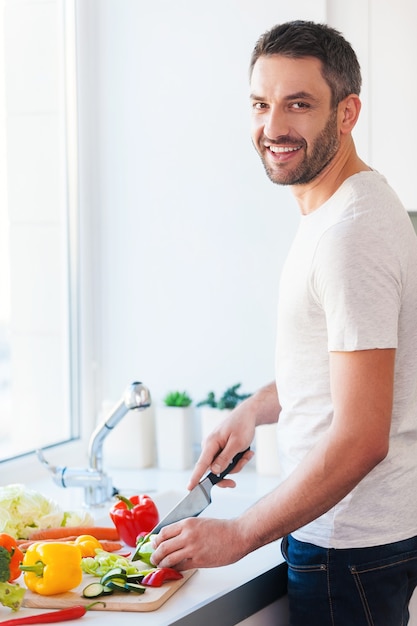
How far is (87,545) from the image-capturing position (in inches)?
64.0

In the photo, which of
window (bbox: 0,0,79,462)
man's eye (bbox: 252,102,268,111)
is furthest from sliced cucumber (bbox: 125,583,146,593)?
window (bbox: 0,0,79,462)

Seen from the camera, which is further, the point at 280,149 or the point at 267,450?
the point at 267,450

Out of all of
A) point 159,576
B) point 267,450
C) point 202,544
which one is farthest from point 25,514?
point 267,450

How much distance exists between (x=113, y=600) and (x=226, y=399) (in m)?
1.01

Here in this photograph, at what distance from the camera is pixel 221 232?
8.11 ft

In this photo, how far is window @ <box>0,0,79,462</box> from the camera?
8.38ft

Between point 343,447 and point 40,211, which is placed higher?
point 40,211

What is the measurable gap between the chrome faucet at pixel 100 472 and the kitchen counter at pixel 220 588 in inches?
1.3

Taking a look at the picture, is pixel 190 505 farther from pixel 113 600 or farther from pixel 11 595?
pixel 11 595

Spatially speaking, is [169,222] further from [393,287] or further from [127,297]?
[393,287]

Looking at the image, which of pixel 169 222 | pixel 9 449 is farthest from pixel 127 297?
pixel 9 449

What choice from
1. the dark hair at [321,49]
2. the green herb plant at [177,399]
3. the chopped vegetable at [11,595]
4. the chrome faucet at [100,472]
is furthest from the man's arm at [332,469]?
the green herb plant at [177,399]

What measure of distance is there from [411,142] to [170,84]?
0.67 metres

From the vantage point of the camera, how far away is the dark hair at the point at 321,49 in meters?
1.49
